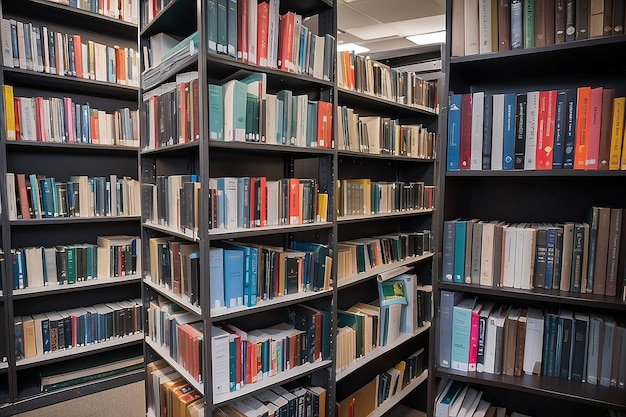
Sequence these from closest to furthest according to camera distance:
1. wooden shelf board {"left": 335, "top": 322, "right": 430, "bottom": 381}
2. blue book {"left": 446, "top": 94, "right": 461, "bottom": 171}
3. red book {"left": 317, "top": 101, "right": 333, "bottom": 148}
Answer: blue book {"left": 446, "top": 94, "right": 461, "bottom": 171} < red book {"left": 317, "top": 101, "right": 333, "bottom": 148} < wooden shelf board {"left": 335, "top": 322, "right": 430, "bottom": 381}

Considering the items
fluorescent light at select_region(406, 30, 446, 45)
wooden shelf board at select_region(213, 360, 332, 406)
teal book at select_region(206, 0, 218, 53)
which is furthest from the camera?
fluorescent light at select_region(406, 30, 446, 45)

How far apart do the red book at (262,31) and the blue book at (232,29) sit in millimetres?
126

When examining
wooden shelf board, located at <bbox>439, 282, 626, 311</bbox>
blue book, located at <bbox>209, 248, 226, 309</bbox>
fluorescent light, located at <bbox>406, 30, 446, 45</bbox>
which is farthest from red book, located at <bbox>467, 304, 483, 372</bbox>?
fluorescent light, located at <bbox>406, 30, 446, 45</bbox>

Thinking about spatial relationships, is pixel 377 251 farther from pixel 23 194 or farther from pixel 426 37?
pixel 426 37

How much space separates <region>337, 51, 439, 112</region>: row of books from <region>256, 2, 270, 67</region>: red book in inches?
24.2

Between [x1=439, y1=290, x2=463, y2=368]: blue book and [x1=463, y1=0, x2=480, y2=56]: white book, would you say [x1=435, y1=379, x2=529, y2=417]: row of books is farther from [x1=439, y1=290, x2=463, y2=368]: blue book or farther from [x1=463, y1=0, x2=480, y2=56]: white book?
[x1=463, y1=0, x2=480, y2=56]: white book

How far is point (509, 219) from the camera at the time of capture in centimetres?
167

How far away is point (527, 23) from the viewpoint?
133 centimetres

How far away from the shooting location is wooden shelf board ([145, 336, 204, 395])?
5.56ft

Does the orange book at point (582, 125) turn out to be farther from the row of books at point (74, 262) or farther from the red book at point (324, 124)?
the row of books at point (74, 262)

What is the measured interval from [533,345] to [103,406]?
8.85 feet

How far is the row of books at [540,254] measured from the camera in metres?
1.25

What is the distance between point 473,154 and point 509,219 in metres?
0.43

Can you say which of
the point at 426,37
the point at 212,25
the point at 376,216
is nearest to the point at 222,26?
the point at 212,25
